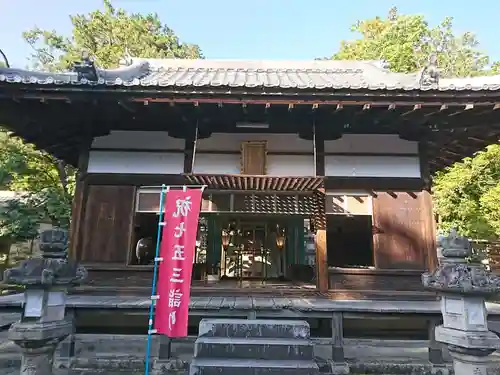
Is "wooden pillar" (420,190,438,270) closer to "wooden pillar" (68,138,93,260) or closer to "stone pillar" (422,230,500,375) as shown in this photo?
"stone pillar" (422,230,500,375)

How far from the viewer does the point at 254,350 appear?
15.3ft

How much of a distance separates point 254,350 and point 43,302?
2.89 meters

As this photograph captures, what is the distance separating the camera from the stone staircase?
442cm

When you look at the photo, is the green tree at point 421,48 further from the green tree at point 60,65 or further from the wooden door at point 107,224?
the wooden door at point 107,224

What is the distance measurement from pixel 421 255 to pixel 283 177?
3.26 metres

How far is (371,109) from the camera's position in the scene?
21.6 ft


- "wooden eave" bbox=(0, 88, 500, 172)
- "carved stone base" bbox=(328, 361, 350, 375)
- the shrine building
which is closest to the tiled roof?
the shrine building

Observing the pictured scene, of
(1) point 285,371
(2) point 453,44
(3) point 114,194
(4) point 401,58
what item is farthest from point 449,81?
(2) point 453,44

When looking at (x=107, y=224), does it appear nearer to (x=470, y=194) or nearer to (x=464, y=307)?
(x=464, y=307)

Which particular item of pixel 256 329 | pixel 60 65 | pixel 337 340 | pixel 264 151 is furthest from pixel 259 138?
pixel 60 65

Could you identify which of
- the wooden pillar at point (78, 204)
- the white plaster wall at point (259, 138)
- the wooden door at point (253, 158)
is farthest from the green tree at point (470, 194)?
the wooden pillar at point (78, 204)

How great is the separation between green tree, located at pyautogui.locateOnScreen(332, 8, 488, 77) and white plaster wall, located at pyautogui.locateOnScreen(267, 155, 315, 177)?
17.8 meters

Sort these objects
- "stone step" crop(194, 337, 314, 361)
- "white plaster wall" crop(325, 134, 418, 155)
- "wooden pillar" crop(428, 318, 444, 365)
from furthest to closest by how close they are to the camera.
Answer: "white plaster wall" crop(325, 134, 418, 155) → "wooden pillar" crop(428, 318, 444, 365) → "stone step" crop(194, 337, 314, 361)

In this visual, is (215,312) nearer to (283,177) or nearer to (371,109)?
(283,177)
